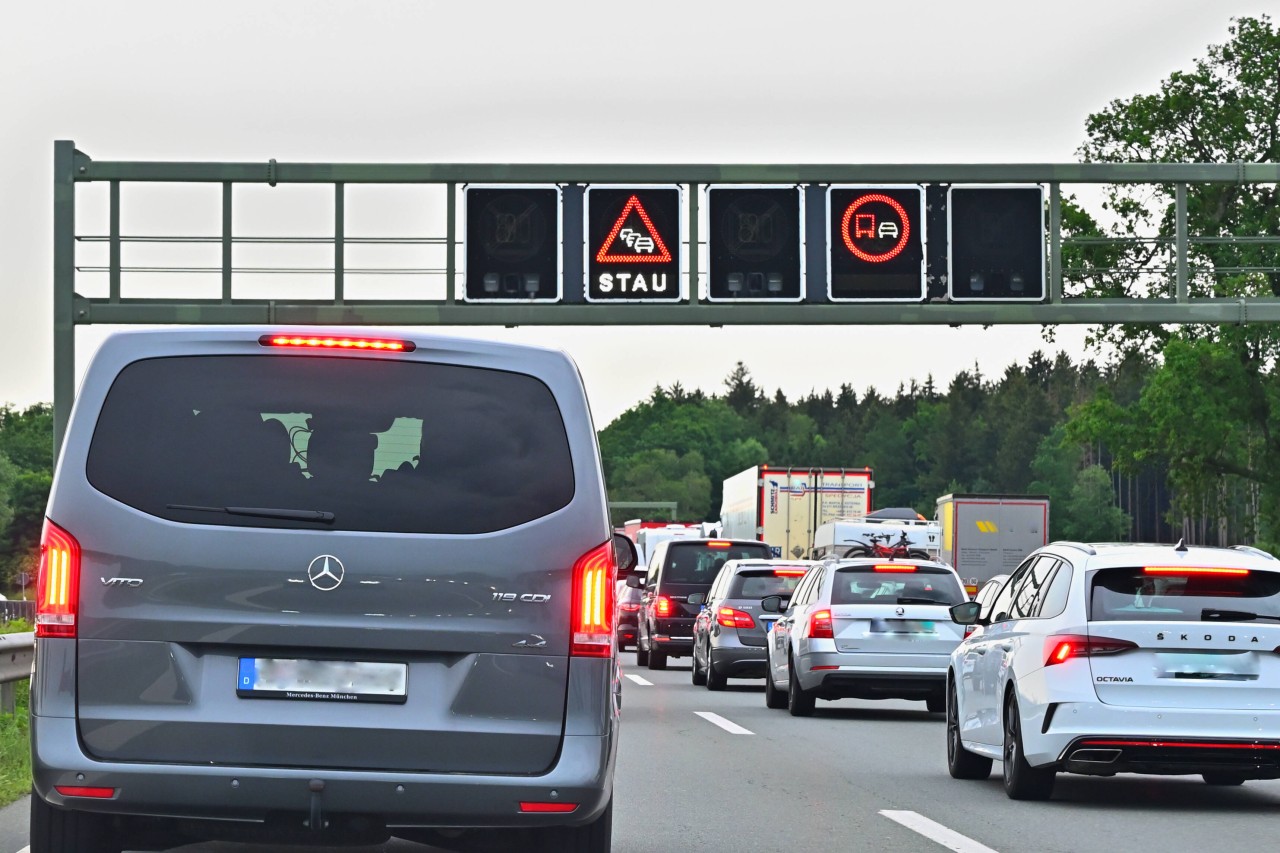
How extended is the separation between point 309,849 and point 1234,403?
47.2 meters

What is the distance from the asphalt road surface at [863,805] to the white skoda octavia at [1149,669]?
1.05 feet

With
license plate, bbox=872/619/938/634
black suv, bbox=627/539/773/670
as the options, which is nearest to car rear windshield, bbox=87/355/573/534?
license plate, bbox=872/619/938/634

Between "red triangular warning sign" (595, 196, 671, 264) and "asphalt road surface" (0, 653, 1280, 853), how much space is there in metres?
8.90

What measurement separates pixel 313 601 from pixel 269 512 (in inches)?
12.3

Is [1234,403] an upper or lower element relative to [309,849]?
upper

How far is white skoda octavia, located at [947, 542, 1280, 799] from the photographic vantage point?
11898 millimetres

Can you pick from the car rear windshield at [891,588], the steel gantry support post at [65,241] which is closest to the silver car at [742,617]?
the car rear windshield at [891,588]

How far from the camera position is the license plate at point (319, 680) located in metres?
6.98

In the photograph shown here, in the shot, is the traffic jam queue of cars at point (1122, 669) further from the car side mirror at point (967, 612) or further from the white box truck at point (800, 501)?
the white box truck at point (800, 501)

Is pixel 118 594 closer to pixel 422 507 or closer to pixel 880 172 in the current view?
pixel 422 507

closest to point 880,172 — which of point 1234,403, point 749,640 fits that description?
point 749,640

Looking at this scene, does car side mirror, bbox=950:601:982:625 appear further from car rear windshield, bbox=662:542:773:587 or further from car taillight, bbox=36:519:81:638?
car rear windshield, bbox=662:542:773:587

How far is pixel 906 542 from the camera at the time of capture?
44344 mm

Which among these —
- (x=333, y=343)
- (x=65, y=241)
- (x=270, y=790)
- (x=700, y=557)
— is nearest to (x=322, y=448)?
(x=333, y=343)
